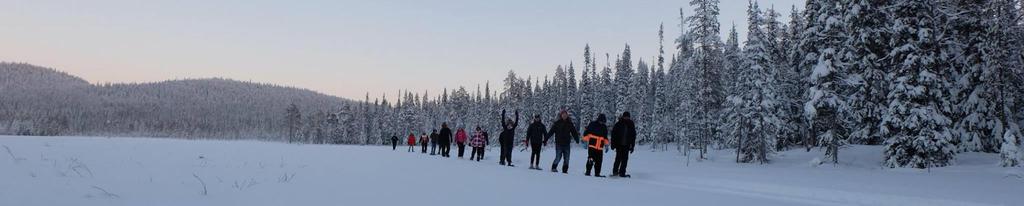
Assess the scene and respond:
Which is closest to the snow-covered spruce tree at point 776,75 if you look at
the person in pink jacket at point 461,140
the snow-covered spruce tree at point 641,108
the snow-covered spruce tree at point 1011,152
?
the snow-covered spruce tree at point 1011,152

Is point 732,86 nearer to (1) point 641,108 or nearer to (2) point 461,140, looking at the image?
(2) point 461,140

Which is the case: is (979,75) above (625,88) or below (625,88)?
below

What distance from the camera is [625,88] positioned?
216ft

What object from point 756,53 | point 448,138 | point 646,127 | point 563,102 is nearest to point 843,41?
point 756,53

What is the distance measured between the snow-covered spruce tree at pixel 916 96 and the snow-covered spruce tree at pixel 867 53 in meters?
1.16

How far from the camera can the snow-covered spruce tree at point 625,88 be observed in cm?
Result: 6456

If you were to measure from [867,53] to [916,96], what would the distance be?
10.6 feet

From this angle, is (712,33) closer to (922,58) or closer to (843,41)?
(843,41)

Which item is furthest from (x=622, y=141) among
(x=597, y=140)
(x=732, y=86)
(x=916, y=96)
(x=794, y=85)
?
(x=794, y=85)

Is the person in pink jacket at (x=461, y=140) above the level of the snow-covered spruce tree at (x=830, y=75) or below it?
below

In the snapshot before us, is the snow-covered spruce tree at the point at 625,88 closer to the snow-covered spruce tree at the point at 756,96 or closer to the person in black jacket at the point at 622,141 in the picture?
the snow-covered spruce tree at the point at 756,96

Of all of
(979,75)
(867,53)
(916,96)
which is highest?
(867,53)

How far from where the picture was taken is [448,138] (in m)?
22.9

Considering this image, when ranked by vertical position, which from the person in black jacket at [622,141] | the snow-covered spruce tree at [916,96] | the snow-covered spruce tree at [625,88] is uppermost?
the snow-covered spruce tree at [625,88]
